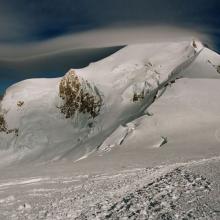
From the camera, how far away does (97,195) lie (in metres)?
17.9

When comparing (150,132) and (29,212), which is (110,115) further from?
(29,212)

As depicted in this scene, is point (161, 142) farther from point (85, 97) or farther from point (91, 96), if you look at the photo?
point (85, 97)

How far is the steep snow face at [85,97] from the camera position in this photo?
91.4 m

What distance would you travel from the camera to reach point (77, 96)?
347ft

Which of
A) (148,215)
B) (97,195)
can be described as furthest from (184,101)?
(148,215)

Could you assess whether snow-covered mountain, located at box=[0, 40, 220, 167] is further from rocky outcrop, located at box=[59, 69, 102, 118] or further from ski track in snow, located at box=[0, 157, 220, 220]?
ski track in snow, located at box=[0, 157, 220, 220]

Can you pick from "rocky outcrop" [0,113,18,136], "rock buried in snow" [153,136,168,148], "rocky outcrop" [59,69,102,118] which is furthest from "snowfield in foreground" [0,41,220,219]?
"rocky outcrop" [0,113,18,136]

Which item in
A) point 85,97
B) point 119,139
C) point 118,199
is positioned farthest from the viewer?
point 85,97

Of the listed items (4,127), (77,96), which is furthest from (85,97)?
(4,127)

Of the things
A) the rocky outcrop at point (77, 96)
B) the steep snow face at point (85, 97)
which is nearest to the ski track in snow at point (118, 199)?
the steep snow face at point (85, 97)

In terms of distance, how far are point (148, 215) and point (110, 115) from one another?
265 feet

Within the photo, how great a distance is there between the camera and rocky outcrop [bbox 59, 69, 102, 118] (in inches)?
3984

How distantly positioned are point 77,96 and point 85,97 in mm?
2233

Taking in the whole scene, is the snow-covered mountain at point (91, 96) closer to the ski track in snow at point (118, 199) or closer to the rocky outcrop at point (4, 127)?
the rocky outcrop at point (4, 127)
